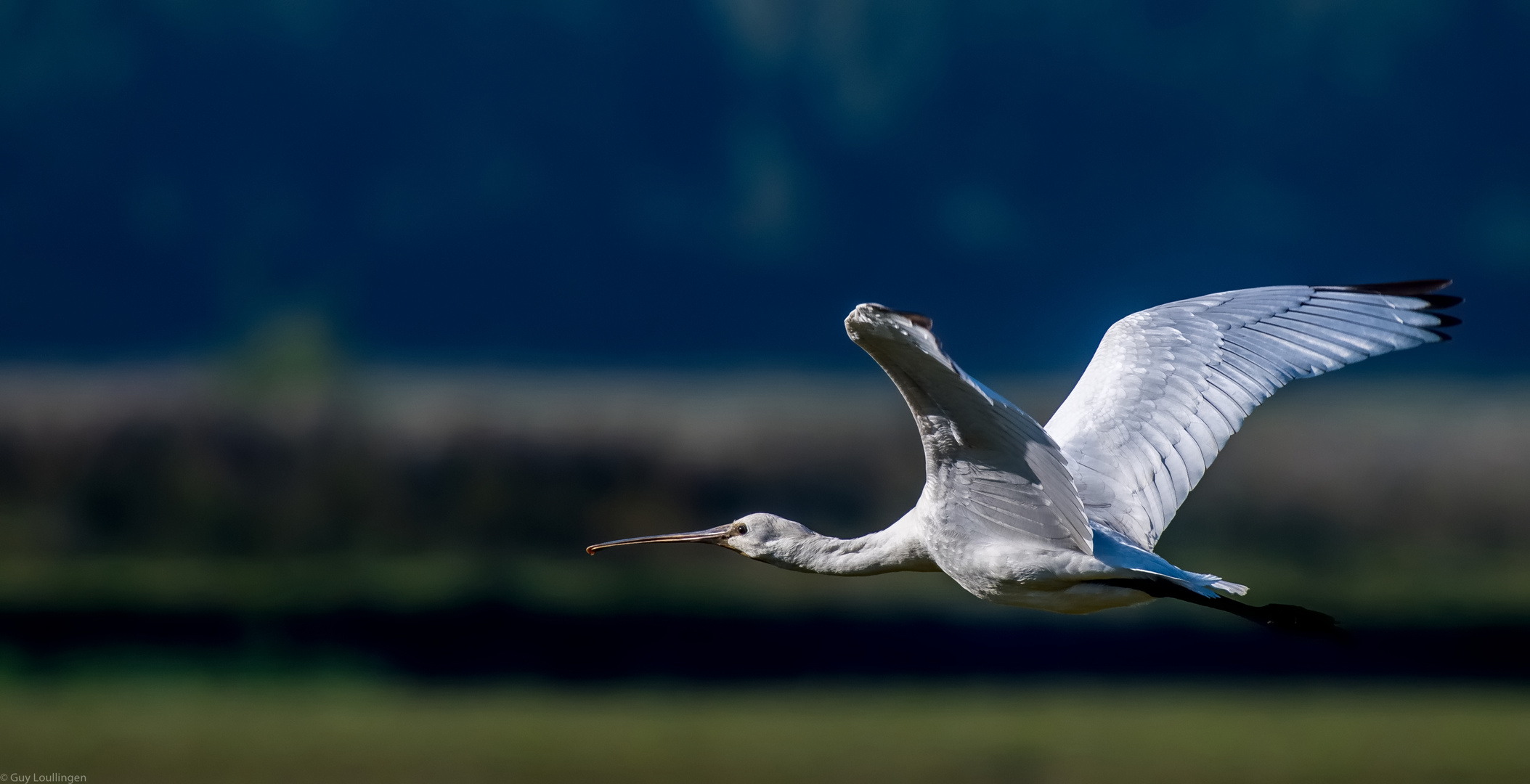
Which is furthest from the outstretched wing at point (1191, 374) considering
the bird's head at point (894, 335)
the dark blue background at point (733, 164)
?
the dark blue background at point (733, 164)

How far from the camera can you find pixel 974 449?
23.6 ft

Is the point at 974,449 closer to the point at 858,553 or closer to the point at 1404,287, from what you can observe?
the point at 858,553

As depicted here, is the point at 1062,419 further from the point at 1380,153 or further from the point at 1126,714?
the point at 1380,153

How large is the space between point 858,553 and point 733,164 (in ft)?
270

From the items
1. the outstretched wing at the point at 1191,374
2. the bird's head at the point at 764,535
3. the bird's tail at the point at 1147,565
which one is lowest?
the bird's tail at the point at 1147,565

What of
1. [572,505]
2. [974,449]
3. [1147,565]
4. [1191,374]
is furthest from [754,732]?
[974,449]

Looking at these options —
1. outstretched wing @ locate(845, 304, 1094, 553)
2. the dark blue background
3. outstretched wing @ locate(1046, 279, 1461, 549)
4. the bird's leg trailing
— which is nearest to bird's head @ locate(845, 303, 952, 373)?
outstretched wing @ locate(845, 304, 1094, 553)

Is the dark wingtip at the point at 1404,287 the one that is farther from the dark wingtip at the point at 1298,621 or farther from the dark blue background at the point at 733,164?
the dark blue background at the point at 733,164

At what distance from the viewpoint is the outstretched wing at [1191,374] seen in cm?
827

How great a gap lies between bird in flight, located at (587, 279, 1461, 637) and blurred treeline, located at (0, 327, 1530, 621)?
22.9 meters

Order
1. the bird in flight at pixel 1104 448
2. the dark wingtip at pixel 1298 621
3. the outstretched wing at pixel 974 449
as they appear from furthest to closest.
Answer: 1. the dark wingtip at pixel 1298 621
2. the bird in flight at pixel 1104 448
3. the outstretched wing at pixel 974 449

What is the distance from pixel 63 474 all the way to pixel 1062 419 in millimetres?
33684

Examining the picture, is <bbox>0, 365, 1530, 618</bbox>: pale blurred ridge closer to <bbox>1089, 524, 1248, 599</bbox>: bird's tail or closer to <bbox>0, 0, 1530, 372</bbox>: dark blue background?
<bbox>1089, 524, 1248, 599</bbox>: bird's tail

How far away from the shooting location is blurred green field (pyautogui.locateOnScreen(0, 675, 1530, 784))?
22.3m
